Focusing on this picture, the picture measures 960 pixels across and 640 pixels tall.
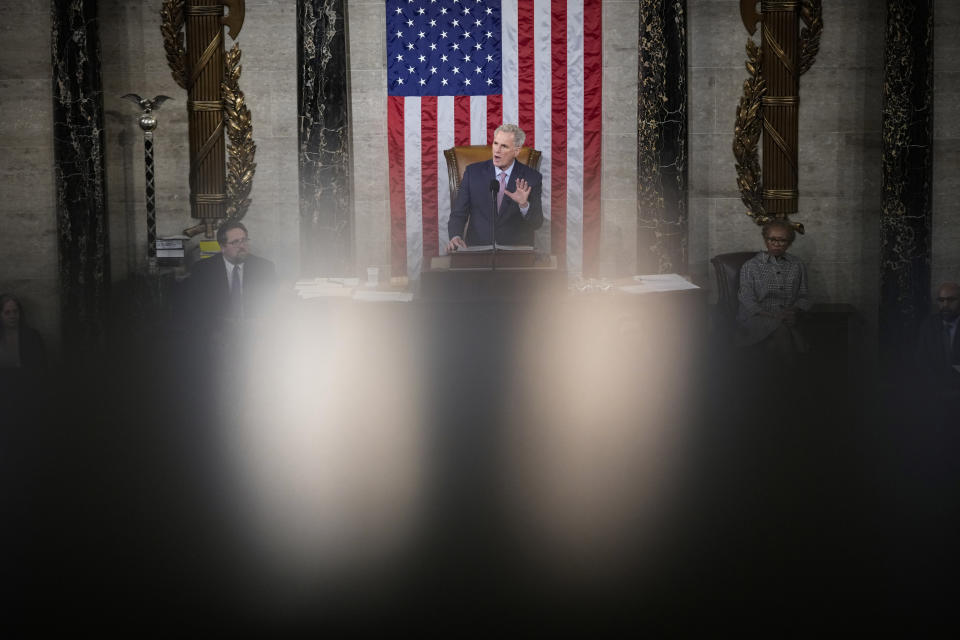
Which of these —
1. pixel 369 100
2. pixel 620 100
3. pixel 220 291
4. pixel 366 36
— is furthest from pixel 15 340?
pixel 620 100

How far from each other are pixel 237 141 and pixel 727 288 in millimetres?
4184

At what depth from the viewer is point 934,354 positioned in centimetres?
687

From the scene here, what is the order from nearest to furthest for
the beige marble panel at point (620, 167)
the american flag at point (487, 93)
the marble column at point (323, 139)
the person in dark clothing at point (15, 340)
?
the person in dark clothing at point (15, 340) < the marble column at point (323, 139) < the american flag at point (487, 93) < the beige marble panel at point (620, 167)

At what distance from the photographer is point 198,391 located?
5977mm

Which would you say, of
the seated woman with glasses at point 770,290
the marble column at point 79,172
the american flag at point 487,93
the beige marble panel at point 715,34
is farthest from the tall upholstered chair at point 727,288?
the marble column at point 79,172

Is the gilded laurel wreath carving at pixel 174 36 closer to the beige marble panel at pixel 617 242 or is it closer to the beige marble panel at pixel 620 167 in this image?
the beige marble panel at pixel 620 167

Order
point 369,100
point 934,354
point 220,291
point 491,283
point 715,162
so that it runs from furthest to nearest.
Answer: point 715,162, point 369,100, point 220,291, point 934,354, point 491,283

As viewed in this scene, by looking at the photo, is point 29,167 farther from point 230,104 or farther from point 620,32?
point 620,32

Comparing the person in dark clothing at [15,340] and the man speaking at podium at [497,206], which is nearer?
the man speaking at podium at [497,206]

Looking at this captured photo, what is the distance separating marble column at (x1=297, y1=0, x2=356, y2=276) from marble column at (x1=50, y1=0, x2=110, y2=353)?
1645mm

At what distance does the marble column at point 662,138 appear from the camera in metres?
8.20

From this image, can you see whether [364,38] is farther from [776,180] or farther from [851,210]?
[851,210]

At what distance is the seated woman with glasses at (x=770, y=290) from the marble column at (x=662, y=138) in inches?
29.4

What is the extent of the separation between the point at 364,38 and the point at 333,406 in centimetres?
414
